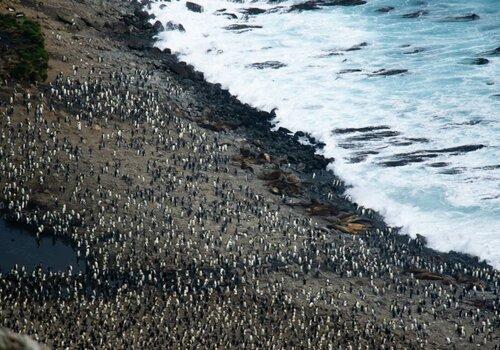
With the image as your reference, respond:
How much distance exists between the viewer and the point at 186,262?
134 feet

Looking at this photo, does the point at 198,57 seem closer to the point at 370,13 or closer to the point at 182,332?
the point at 370,13

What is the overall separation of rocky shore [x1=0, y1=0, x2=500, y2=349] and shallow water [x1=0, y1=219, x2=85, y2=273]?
1.89 feet

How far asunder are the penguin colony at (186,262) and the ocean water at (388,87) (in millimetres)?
4728

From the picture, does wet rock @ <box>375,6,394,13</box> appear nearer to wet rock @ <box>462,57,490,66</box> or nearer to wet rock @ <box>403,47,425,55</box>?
wet rock @ <box>403,47,425,55</box>

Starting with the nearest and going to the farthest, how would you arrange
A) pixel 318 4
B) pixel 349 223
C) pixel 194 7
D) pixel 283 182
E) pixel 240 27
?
1. pixel 349 223
2. pixel 283 182
3. pixel 240 27
4. pixel 194 7
5. pixel 318 4

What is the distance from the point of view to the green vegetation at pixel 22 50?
185ft

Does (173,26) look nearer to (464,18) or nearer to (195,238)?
(464,18)

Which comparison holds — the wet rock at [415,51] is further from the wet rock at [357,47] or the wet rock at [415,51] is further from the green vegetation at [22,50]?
the green vegetation at [22,50]

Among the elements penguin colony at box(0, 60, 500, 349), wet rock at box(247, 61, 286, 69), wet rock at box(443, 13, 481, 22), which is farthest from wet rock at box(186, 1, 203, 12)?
penguin colony at box(0, 60, 500, 349)

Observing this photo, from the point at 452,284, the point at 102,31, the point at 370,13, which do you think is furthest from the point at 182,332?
the point at 370,13

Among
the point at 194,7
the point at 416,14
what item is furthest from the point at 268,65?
the point at 416,14

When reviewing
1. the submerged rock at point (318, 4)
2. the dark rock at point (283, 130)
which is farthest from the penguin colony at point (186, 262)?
the submerged rock at point (318, 4)

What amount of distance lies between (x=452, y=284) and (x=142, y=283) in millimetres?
15971

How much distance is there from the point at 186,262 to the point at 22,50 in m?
26.6
